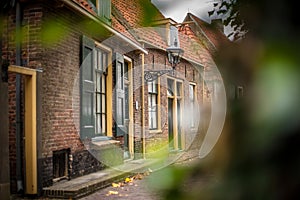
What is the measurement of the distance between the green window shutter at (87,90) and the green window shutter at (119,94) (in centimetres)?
106

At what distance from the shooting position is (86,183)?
621 centimetres

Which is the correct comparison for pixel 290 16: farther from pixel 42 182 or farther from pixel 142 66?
pixel 142 66

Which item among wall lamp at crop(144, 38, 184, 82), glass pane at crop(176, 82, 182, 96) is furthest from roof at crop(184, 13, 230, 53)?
glass pane at crop(176, 82, 182, 96)

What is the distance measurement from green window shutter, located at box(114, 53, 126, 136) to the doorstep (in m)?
1.01

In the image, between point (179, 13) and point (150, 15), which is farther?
point (150, 15)

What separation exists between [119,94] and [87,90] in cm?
143

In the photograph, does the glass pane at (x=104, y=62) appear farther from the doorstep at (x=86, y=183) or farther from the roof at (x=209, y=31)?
the roof at (x=209, y=31)

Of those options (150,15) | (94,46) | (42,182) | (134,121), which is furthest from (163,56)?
(150,15)

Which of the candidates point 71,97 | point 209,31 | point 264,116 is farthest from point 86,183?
point 264,116

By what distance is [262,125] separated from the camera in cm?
41

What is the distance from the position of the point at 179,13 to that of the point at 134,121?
933cm

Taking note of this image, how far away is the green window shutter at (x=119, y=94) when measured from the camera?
8538mm

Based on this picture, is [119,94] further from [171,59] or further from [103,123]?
[171,59]

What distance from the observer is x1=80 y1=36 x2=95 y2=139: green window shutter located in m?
7.14
